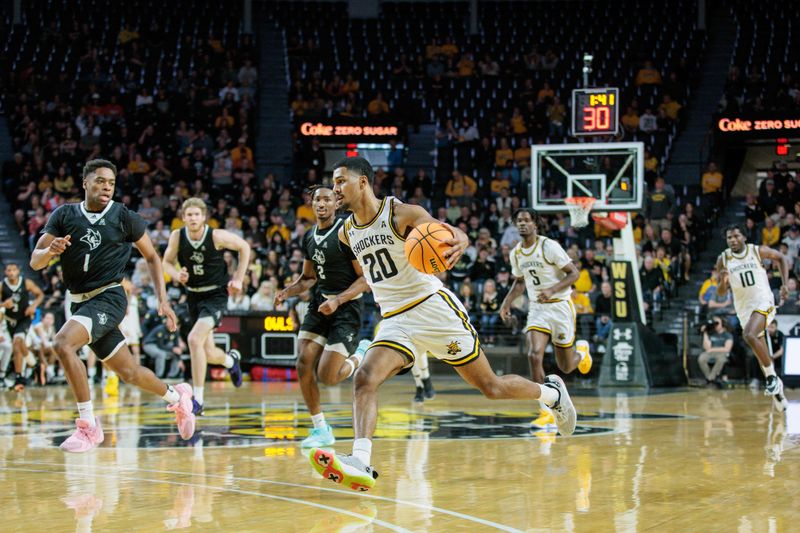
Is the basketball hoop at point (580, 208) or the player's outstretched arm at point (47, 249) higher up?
the basketball hoop at point (580, 208)

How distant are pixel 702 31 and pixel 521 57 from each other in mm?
4690

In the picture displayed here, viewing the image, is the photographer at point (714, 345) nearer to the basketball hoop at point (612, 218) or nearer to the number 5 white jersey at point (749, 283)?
the basketball hoop at point (612, 218)

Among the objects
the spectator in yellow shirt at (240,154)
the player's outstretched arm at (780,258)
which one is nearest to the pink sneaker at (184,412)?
the player's outstretched arm at (780,258)

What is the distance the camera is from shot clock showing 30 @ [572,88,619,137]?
16.3 meters

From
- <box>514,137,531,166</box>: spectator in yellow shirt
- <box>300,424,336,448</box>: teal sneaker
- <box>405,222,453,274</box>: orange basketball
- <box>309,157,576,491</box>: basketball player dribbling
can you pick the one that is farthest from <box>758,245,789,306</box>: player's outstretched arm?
<box>514,137,531,166</box>: spectator in yellow shirt

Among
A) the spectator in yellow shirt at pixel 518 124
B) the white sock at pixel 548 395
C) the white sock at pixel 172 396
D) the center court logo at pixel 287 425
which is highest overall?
the spectator in yellow shirt at pixel 518 124

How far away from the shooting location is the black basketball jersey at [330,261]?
8.59 m

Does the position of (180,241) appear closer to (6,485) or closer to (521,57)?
(6,485)

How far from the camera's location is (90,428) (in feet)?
25.9

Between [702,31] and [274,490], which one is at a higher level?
[702,31]

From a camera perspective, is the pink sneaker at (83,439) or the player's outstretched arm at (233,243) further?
the player's outstretched arm at (233,243)

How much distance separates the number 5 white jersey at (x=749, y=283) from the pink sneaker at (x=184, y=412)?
7.22m

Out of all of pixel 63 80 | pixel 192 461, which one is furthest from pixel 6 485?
pixel 63 80

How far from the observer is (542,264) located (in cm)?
1116
